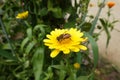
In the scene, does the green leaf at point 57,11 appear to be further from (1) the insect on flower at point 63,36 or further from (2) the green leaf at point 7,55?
(1) the insect on flower at point 63,36

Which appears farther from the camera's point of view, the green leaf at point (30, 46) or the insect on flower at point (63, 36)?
the green leaf at point (30, 46)

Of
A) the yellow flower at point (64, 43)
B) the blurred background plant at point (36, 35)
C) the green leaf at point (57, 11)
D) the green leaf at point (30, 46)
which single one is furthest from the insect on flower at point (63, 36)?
the green leaf at point (57, 11)

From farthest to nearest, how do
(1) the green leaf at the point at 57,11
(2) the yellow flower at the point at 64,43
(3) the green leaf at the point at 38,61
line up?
(1) the green leaf at the point at 57,11 → (3) the green leaf at the point at 38,61 → (2) the yellow flower at the point at 64,43

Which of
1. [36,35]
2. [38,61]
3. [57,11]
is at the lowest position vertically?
[38,61]

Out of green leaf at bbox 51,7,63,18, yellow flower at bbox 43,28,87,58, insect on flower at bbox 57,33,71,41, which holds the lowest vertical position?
yellow flower at bbox 43,28,87,58

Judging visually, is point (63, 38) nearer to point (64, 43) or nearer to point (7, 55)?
point (64, 43)

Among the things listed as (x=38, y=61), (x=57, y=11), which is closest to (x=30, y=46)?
(x=38, y=61)

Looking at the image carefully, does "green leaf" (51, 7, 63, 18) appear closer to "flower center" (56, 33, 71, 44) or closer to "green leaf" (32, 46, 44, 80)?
"green leaf" (32, 46, 44, 80)

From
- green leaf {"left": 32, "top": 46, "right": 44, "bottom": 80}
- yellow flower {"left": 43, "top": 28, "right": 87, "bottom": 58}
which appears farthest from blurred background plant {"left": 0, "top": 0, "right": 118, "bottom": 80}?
yellow flower {"left": 43, "top": 28, "right": 87, "bottom": 58}
